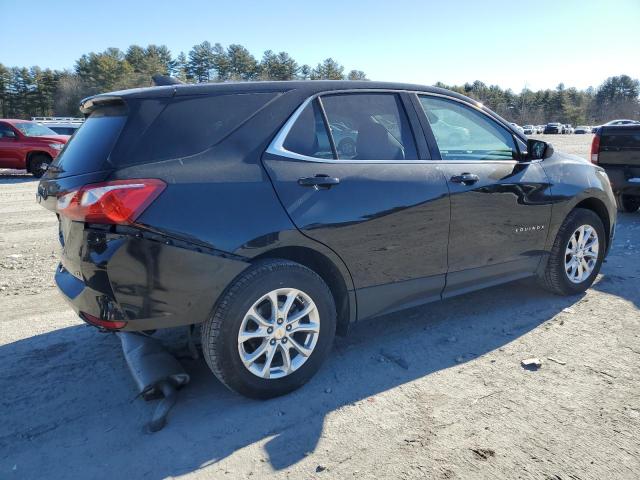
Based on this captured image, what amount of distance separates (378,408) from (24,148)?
51.5ft

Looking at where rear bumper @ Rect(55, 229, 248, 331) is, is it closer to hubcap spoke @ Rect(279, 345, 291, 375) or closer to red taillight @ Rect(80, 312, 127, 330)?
red taillight @ Rect(80, 312, 127, 330)

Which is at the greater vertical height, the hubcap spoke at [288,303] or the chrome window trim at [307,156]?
the chrome window trim at [307,156]

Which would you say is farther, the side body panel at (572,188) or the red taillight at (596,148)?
the red taillight at (596,148)

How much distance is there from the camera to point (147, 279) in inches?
100.0

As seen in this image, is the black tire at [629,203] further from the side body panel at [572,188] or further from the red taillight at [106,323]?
the red taillight at [106,323]

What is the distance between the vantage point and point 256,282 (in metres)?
2.75

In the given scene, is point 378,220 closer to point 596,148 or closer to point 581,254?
point 581,254

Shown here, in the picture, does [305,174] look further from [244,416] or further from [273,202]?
[244,416]


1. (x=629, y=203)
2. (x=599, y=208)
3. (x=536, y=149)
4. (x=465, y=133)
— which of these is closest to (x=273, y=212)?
(x=465, y=133)

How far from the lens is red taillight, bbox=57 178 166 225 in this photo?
247cm

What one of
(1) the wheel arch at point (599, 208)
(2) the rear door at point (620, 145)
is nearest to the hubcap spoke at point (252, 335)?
(1) the wheel arch at point (599, 208)

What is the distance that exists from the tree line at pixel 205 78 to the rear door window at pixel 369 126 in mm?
60746

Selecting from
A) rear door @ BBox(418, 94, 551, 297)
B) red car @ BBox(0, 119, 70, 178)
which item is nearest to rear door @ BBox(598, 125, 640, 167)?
rear door @ BBox(418, 94, 551, 297)

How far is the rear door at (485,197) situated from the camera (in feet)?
12.0
